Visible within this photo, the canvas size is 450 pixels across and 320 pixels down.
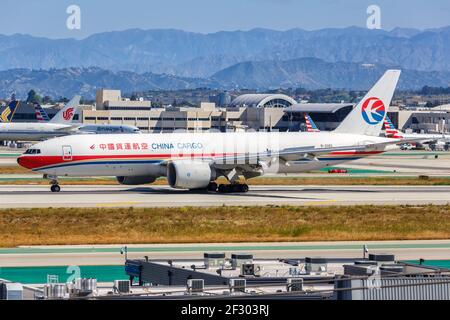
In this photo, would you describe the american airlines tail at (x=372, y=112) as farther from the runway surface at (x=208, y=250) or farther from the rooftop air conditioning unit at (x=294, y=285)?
the rooftop air conditioning unit at (x=294, y=285)

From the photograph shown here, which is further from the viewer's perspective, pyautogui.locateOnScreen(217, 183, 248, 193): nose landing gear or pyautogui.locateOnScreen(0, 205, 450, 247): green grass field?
pyautogui.locateOnScreen(217, 183, 248, 193): nose landing gear

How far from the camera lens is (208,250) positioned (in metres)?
49.9

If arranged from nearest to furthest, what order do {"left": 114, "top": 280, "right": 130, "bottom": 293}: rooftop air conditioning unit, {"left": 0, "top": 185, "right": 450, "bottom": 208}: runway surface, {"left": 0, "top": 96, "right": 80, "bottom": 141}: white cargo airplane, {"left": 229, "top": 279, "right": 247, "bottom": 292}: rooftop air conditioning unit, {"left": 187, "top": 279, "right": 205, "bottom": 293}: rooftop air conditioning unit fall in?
{"left": 187, "top": 279, "right": 205, "bottom": 293}: rooftop air conditioning unit → {"left": 229, "top": 279, "right": 247, "bottom": 292}: rooftop air conditioning unit → {"left": 114, "top": 280, "right": 130, "bottom": 293}: rooftop air conditioning unit → {"left": 0, "top": 185, "right": 450, "bottom": 208}: runway surface → {"left": 0, "top": 96, "right": 80, "bottom": 141}: white cargo airplane

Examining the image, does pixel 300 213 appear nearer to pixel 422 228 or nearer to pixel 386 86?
pixel 422 228

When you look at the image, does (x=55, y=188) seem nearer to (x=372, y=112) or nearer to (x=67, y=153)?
(x=67, y=153)

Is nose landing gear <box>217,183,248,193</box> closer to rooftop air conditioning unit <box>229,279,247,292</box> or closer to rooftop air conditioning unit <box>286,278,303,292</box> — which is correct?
rooftop air conditioning unit <box>229,279,247,292</box>

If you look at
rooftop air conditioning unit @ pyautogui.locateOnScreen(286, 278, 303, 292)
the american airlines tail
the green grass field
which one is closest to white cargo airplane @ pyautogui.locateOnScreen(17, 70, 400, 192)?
the american airlines tail

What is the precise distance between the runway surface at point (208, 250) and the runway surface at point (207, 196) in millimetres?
18396

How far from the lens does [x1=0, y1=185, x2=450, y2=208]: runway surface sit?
7212 centimetres

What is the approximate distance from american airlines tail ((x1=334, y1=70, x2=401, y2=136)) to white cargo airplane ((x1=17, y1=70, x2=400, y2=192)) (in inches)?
105

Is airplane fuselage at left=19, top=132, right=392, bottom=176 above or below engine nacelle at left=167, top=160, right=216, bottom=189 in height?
above

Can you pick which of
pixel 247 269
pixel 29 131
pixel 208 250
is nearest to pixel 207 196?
pixel 208 250

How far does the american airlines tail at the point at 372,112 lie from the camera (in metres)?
89.4

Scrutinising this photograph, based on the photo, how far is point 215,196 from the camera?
7838 cm
